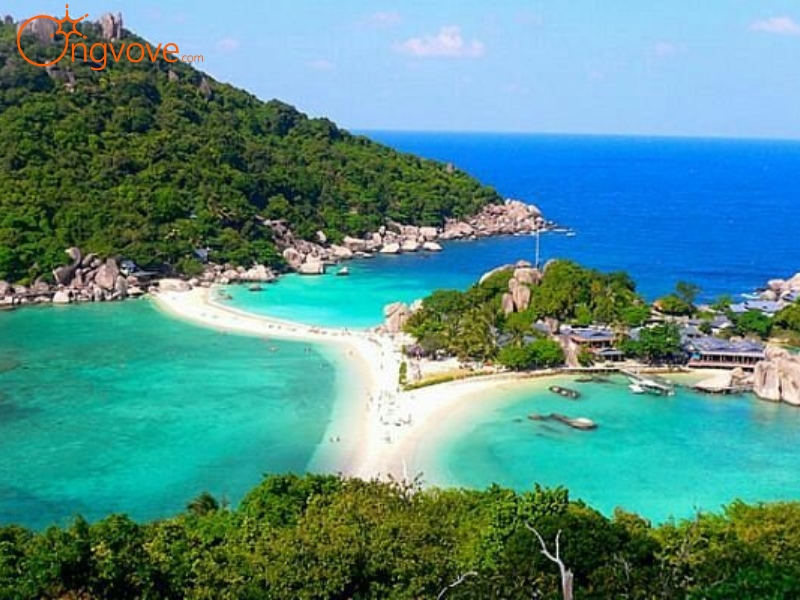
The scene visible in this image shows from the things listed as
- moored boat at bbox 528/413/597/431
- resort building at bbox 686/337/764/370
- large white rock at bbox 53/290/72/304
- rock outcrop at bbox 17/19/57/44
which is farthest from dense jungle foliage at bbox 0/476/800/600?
rock outcrop at bbox 17/19/57/44

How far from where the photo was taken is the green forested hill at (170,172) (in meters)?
50.8

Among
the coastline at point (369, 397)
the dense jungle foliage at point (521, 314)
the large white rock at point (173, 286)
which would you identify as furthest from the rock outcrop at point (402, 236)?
the dense jungle foliage at point (521, 314)

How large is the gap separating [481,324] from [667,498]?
534 inches

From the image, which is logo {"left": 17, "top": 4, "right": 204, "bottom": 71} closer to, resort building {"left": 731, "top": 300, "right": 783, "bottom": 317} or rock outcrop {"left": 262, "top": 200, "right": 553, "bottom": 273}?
rock outcrop {"left": 262, "top": 200, "right": 553, "bottom": 273}

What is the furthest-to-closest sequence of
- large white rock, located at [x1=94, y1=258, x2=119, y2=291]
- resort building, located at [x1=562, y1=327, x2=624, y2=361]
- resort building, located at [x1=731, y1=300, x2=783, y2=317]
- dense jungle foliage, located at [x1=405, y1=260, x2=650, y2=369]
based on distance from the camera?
large white rock, located at [x1=94, y1=258, x2=119, y2=291] → resort building, located at [x1=731, y1=300, x2=783, y2=317] → resort building, located at [x1=562, y1=327, x2=624, y2=361] → dense jungle foliage, located at [x1=405, y1=260, x2=650, y2=369]

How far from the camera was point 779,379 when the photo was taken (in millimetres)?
29828

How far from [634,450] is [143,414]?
1541 cm

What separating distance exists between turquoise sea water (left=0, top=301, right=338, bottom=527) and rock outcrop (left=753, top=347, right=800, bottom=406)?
15.2 m

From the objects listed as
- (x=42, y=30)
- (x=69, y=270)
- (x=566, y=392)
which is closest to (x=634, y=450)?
(x=566, y=392)

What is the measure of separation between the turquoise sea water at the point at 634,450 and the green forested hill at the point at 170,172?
29.4 m

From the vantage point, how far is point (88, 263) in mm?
47719

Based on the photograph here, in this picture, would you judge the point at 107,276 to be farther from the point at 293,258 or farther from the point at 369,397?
the point at 369,397

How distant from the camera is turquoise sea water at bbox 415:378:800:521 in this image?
73.0ft

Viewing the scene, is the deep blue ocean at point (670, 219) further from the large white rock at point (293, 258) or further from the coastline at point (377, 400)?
the coastline at point (377, 400)
